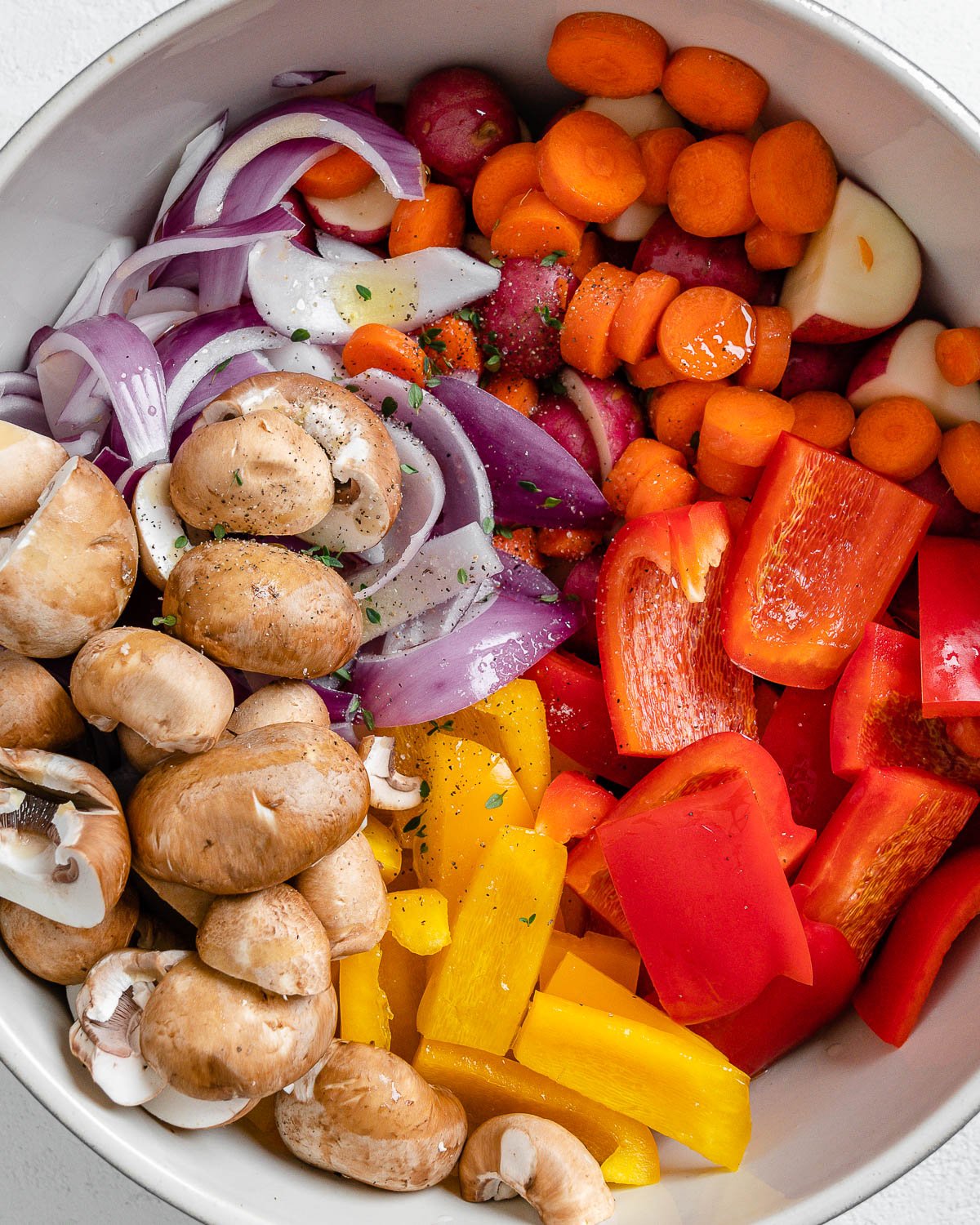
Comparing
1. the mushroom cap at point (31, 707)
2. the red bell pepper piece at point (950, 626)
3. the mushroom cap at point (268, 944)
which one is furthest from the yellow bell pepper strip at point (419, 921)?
the red bell pepper piece at point (950, 626)

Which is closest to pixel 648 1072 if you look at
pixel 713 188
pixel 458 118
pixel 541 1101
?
pixel 541 1101

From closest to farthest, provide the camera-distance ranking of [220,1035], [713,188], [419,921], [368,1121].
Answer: [220,1035] < [368,1121] < [419,921] < [713,188]

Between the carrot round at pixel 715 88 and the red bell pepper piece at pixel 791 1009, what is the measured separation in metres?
0.90

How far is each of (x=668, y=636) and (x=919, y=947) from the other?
17.7 inches

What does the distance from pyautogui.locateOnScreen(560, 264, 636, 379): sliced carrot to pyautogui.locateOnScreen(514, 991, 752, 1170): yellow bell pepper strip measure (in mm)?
775

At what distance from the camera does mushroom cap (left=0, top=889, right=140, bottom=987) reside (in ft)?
3.24

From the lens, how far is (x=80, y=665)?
99 centimetres

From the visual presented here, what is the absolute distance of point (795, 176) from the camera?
1.19m

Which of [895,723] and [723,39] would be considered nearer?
[723,39]

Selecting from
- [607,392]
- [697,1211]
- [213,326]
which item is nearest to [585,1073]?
[697,1211]

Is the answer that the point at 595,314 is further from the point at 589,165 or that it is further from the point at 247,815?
the point at 247,815

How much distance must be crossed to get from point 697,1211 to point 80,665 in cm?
→ 84

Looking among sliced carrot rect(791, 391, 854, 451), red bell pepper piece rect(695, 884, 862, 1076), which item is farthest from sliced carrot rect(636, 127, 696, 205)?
red bell pepper piece rect(695, 884, 862, 1076)

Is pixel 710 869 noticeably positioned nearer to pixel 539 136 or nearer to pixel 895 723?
pixel 895 723
